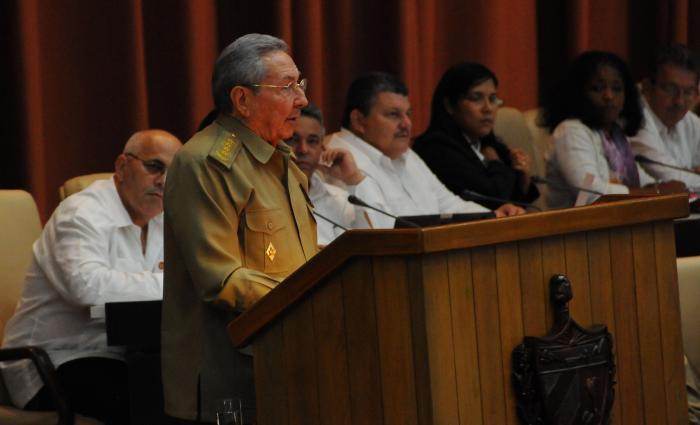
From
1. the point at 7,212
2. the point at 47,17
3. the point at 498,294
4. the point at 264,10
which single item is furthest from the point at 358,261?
the point at 264,10

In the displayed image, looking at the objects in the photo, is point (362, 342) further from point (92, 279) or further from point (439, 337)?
point (92, 279)

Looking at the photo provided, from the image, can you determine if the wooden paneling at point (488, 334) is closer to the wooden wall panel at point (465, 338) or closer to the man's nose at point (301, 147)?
the wooden wall panel at point (465, 338)

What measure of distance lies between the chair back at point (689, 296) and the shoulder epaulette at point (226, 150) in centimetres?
128

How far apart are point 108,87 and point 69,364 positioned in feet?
5.64

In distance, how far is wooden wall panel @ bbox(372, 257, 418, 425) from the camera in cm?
211

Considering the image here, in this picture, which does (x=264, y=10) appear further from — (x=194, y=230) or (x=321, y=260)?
(x=321, y=260)

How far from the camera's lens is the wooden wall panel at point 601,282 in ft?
7.48

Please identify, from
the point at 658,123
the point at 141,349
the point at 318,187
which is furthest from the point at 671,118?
the point at 141,349

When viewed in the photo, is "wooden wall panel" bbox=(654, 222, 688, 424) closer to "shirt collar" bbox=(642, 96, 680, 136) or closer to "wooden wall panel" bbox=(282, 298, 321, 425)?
"wooden wall panel" bbox=(282, 298, 321, 425)

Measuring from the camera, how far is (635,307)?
2350 millimetres

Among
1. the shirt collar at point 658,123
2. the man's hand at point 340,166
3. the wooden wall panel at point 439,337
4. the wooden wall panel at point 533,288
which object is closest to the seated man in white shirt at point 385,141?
the man's hand at point 340,166

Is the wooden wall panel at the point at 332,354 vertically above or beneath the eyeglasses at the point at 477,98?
beneath

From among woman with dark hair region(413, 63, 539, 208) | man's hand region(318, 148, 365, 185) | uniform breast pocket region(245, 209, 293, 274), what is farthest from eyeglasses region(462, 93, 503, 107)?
uniform breast pocket region(245, 209, 293, 274)

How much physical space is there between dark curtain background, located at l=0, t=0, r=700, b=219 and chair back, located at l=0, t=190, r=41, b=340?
870mm
